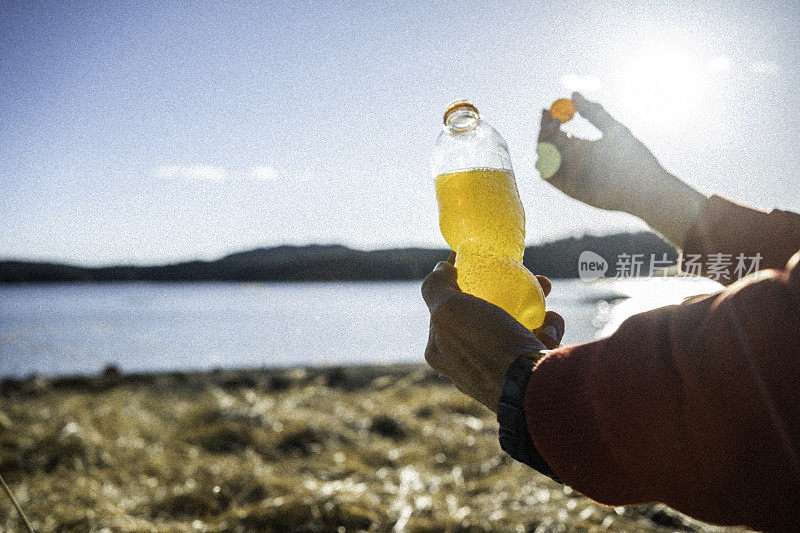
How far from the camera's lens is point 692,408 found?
0.61 m

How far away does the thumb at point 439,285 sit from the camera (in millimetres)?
1048

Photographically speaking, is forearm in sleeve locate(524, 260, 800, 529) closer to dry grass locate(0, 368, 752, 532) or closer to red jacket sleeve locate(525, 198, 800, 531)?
red jacket sleeve locate(525, 198, 800, 531)

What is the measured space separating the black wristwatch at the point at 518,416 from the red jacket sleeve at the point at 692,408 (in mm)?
28

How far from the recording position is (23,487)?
2090 mm

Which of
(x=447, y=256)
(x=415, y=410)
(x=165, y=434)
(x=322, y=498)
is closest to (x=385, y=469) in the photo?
(x=322, y=498)

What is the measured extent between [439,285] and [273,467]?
1.74 meters

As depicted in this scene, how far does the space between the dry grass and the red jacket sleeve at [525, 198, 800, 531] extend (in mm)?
1355

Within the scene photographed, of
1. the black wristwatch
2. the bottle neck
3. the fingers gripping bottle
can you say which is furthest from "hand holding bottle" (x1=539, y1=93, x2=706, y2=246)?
the black wristwatch

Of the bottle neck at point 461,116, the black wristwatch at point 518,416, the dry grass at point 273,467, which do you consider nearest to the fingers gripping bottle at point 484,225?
the bottle neck at point 461,116

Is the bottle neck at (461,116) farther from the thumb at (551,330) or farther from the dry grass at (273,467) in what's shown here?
the dry grass at (273,467)

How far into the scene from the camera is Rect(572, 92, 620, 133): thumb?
1858 mm

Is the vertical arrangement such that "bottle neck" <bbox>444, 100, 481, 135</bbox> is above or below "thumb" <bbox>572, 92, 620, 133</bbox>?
below

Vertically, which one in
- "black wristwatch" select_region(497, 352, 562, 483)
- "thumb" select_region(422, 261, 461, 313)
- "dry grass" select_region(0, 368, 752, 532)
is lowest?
"dry grass" select_region(0, 368, 752, 532)

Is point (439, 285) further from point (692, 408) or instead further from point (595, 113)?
point (595, 113)
